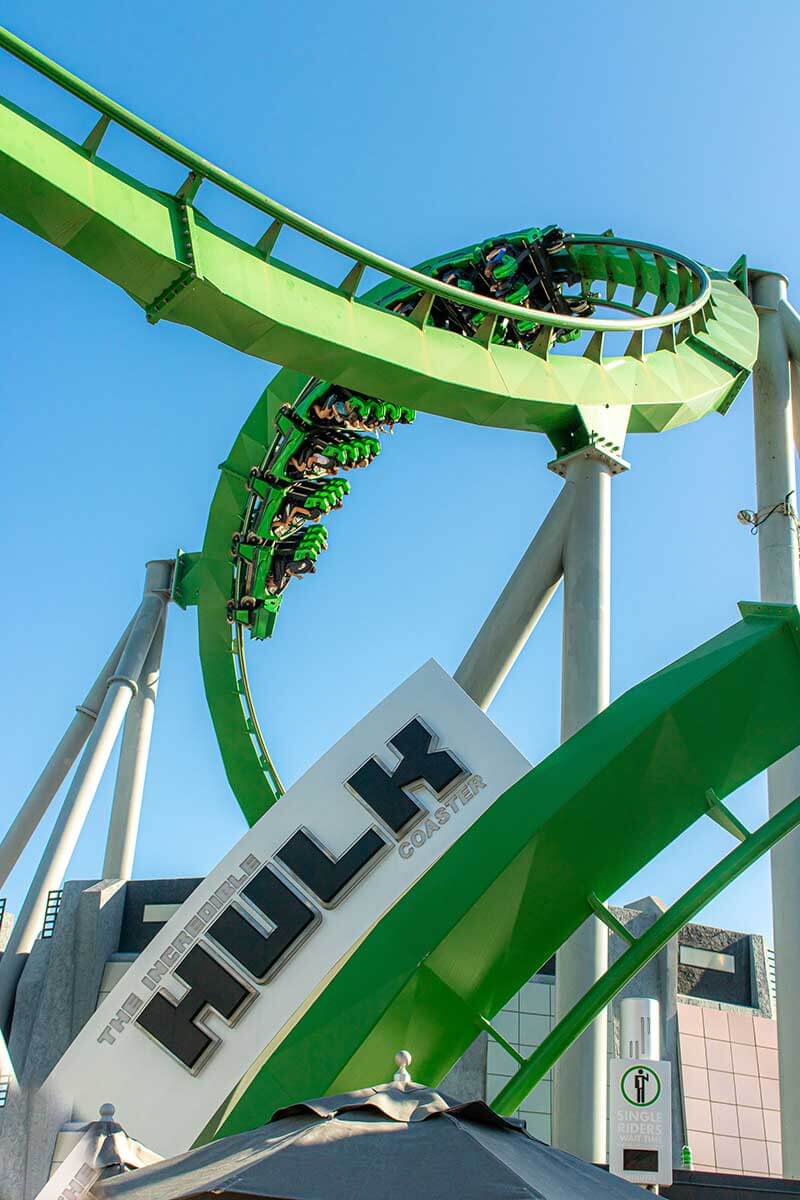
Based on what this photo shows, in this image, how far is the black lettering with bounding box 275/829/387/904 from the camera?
6867mm

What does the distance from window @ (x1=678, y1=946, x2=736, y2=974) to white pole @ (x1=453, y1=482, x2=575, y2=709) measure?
7.32m

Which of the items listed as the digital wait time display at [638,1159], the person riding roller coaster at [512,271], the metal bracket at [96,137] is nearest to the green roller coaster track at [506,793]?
the metal bracket at [96,137]

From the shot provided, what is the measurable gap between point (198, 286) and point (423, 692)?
2.67 meters

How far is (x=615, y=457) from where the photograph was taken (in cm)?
1062

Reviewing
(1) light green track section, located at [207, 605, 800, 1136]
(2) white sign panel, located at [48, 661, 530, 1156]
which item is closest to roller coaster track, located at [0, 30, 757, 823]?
(2) white sign panel, located at [48, 661, 530, 1156]

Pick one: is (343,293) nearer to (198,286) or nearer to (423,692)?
(198,286)

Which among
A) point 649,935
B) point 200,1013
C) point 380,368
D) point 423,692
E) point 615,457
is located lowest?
point 200,1013

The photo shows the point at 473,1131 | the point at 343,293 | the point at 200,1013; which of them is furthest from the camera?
the point at 343,293

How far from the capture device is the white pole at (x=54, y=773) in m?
17.7

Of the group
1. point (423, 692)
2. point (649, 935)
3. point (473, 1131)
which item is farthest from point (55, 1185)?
point (649, 935)

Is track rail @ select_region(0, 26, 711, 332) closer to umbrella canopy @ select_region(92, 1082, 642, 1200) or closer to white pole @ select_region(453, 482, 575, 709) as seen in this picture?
white pole @ select_region(453, 482, 575, 709)

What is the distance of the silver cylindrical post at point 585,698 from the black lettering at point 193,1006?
9.91ft

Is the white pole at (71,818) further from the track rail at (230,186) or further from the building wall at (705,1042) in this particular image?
the track rail at (230,186)

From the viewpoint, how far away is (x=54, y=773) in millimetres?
18156
